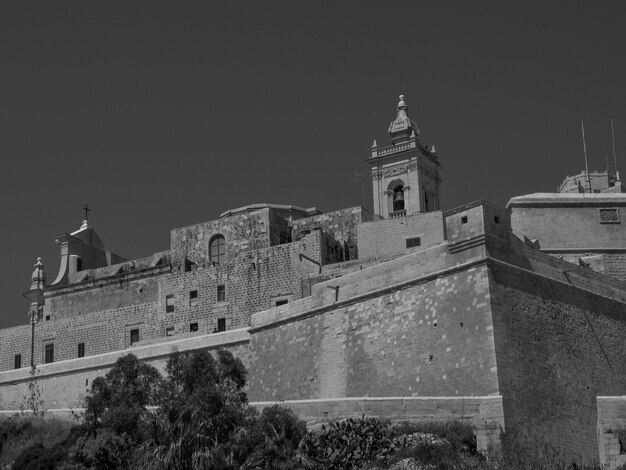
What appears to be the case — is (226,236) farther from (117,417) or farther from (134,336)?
(117,417)

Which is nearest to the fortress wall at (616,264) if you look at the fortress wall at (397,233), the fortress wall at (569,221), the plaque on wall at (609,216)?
the fortress wall at (569,221)

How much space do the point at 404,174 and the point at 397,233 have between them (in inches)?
677

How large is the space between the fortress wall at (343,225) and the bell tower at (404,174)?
1179 cm

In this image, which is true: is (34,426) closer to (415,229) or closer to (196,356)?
(196,356)

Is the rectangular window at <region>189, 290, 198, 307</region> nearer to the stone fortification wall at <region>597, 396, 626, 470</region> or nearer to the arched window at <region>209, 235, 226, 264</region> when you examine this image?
the arched window at <region>209, 235, 226, 264</region>

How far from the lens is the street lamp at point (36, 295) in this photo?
43.2 metres

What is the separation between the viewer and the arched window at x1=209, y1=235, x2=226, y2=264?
A: 40.1 m

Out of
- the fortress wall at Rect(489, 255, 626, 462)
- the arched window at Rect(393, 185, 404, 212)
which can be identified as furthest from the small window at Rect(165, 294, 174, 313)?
the arched window at Rect(393, 185, 404, 212)

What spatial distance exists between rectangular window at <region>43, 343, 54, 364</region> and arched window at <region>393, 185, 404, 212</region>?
18543 millimetres

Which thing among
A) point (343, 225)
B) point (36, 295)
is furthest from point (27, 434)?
point (36, 295)

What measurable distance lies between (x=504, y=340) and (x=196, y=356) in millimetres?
6841

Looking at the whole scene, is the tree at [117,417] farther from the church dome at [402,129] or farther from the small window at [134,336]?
the church dome at [402,129]

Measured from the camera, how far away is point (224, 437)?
65.4ft

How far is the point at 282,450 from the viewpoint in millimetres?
19328
